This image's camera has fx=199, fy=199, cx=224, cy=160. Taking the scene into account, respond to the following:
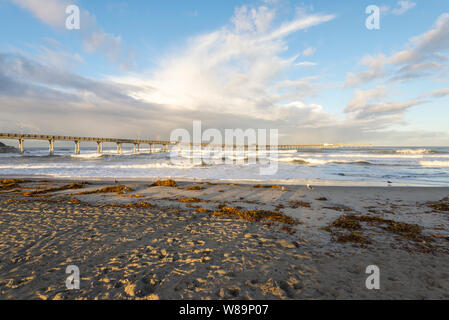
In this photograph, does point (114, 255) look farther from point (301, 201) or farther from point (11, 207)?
point (301, 201)

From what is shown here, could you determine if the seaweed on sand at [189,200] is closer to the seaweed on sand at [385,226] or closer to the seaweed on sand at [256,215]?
the seaweed on sand at [256,215]

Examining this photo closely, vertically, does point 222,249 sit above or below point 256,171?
below

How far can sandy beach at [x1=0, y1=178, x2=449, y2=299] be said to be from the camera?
3213 mm

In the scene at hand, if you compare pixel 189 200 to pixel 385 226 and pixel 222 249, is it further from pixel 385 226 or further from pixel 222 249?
pixel 385 226

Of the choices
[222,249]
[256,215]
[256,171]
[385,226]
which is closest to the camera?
[222,249]

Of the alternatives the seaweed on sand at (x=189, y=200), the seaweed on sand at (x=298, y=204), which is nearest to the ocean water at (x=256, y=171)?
the seaweed on sand at (x=298, y=204)

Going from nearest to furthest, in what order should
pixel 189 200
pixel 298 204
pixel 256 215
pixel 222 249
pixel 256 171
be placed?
pixel 222 249, pixel 256 215, pixel 298 204, pixel 189 200, pixel 256 171

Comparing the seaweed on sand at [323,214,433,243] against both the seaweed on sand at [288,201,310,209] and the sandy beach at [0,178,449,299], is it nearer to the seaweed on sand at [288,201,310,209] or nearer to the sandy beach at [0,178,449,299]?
the sandy beach at [0,178,449,299]

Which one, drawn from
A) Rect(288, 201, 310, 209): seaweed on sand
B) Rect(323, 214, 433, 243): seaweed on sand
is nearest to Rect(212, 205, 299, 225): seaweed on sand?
Rect(323, 214, 433, 243): seaweed on sand

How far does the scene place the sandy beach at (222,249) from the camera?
3213mm

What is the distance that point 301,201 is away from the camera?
9.22 metres

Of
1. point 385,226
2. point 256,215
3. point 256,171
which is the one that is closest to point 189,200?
point 256,215

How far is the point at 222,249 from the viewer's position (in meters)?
4.59

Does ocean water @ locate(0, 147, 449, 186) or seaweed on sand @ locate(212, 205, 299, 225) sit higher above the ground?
ocean water @ locate(0, 147, 449, 186)
